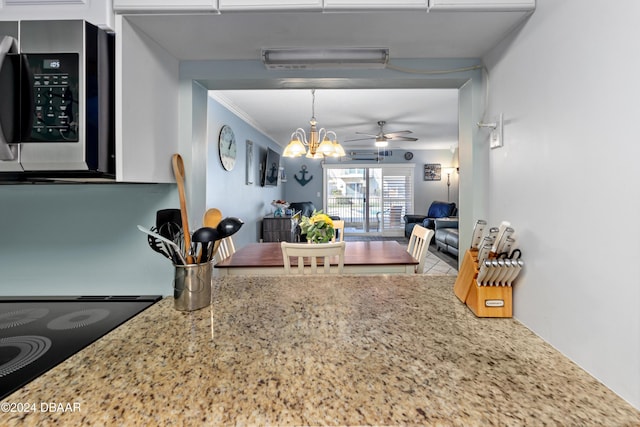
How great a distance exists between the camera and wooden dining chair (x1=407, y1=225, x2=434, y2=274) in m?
2.33

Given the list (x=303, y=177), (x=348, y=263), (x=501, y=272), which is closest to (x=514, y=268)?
(x=501, y=272)

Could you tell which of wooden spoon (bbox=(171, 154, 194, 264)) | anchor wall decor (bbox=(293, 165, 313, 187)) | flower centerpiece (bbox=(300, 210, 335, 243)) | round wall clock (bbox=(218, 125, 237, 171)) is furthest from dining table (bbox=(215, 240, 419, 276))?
anchor wall decor (bbox=(293, 165, 313, 187))

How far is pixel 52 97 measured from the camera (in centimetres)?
74

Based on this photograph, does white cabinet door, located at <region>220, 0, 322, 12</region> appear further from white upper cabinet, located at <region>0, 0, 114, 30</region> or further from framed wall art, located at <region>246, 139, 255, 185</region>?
framed wall art, located at <region>246, 139, 255, 185</region>

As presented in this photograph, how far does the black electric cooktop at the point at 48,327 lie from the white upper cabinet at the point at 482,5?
1.30 meters

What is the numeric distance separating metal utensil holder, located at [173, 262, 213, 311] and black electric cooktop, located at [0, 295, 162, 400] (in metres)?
0.15

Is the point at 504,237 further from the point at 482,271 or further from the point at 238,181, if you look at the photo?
the point at 238,181

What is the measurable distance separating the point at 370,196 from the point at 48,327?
7807 millimetres

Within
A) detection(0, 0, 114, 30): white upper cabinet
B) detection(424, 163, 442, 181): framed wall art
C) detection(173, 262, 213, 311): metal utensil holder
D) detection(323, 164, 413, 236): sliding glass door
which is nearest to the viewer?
detection(0, 0, 114, 30): white upper cabinet

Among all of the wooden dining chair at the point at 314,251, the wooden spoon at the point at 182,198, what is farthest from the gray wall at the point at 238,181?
the wooden spoon at the point at 182,198

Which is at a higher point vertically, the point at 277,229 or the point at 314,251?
the point at 314,251

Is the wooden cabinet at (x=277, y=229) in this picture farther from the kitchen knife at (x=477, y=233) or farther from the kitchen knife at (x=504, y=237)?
the kitchen knife at (x=504, y=237)

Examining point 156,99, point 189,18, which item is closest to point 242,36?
point 189,18

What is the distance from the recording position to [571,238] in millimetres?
698
